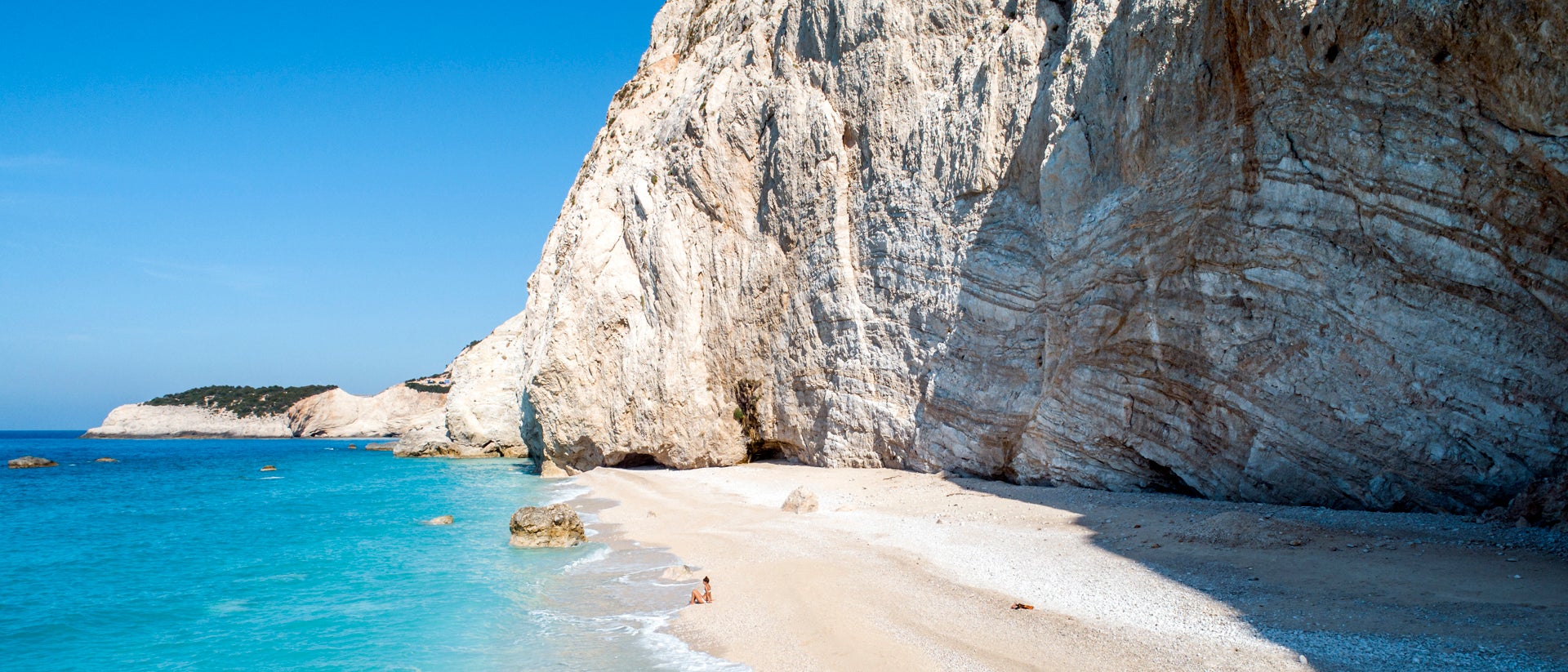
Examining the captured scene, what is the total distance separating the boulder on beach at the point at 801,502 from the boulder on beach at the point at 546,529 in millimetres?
3387

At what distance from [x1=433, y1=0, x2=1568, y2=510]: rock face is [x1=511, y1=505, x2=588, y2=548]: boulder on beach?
739cm

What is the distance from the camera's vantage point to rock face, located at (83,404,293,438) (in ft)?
286

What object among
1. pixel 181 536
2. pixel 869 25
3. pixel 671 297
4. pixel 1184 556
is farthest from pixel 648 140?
pixel 1184 556

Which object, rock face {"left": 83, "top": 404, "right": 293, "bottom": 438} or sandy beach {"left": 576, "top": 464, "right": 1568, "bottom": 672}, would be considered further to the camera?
rock face {"left": 83, "top": 404, "right": 293, "bottom": 438}

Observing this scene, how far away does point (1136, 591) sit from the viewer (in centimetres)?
720

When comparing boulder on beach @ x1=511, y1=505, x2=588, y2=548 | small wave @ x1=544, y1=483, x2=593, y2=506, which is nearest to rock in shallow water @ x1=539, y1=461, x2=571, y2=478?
small wave @ x1=544, y1=483, x2=593, y2=506

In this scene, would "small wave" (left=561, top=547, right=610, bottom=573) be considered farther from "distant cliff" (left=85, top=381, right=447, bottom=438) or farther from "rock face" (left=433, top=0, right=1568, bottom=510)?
"distant cliff" (left=85, top=381, right=447, bottom=438)

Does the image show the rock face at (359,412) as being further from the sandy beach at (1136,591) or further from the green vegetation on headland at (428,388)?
the sandy beach at (1136,591)

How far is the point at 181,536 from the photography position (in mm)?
16062

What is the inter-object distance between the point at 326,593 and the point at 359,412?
247 ft

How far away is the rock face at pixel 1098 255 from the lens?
855 centimetres

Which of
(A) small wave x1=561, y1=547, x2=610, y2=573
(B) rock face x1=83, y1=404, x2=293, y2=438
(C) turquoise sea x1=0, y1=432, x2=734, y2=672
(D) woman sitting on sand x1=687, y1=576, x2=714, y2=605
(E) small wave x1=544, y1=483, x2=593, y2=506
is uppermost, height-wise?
(B) rock face x1=83, y1=404, x2=293, y2=438

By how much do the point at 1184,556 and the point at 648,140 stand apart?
2201 centimetres

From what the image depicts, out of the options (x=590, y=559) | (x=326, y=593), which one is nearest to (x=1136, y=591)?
(x=590, y=559)
